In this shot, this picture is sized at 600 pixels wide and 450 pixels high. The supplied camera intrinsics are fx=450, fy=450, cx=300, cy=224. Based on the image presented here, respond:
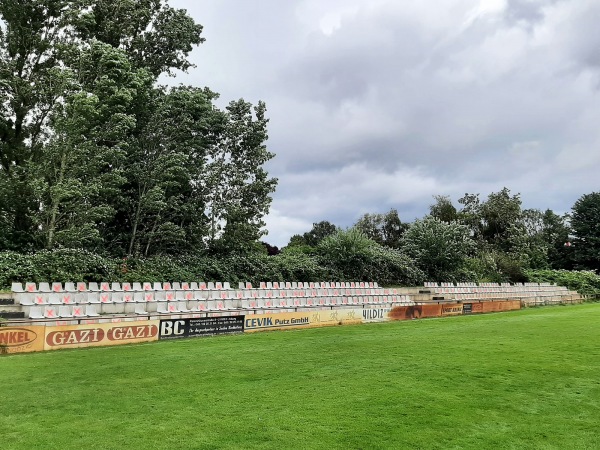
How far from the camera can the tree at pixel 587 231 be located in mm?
64875

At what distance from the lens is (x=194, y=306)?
706 inches

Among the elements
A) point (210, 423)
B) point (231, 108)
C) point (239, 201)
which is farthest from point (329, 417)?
point (231, 108)

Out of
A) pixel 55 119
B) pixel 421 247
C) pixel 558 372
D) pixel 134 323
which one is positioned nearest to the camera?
pixel 558 372

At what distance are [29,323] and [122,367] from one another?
4347 millimetres

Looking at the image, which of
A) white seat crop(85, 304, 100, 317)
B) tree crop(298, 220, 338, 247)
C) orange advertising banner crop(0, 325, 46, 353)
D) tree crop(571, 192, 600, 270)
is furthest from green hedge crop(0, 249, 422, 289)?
tree crop(298, 220, 338, 247)

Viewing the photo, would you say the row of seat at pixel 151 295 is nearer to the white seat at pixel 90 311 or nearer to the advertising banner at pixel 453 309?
the white seat at pixel 90 311

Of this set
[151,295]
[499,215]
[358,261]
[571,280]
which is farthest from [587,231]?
[151,295]

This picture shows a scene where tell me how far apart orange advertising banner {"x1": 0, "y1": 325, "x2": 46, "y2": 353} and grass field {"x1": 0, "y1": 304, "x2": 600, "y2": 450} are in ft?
2.52

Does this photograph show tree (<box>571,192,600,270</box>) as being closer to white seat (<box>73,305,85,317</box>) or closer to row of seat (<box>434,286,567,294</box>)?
row of seat (<box>434,286,567,294</box>)

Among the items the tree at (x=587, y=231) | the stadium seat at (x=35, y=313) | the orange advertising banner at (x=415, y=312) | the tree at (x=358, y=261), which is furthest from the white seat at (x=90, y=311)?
the tree at (x=587, y=231)

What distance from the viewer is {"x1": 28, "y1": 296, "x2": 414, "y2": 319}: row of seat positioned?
1313cm

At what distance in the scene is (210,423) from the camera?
6.16 m

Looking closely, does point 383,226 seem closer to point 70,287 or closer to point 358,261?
point 358,261

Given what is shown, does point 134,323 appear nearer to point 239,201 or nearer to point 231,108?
point 239,201
